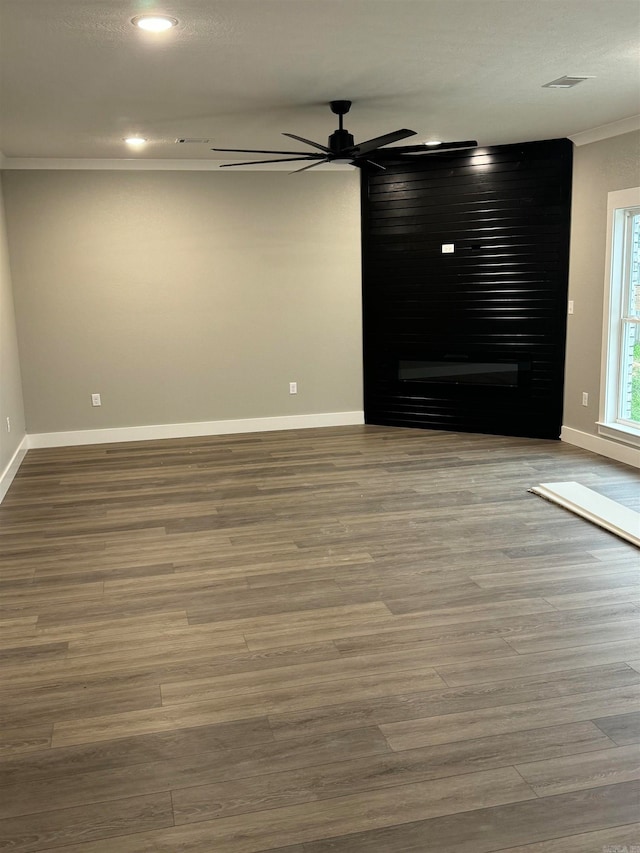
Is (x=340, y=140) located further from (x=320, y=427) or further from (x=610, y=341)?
(x=320, y=427)

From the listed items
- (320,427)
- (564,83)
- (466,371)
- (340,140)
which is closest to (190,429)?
(320,427)

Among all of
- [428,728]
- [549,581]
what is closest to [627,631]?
[549,581]

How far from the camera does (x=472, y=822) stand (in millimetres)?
2055

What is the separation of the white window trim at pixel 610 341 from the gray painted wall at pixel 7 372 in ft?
15.4

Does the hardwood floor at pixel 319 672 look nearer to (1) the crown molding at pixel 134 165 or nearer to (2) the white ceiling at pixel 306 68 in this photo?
(2) the white ceiling at pixel 306 68

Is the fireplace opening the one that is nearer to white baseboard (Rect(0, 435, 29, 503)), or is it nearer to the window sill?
the window sill

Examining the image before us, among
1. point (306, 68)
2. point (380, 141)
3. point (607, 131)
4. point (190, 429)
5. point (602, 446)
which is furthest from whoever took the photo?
point (190, 429)

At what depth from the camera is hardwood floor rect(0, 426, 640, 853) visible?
2092 millimetres

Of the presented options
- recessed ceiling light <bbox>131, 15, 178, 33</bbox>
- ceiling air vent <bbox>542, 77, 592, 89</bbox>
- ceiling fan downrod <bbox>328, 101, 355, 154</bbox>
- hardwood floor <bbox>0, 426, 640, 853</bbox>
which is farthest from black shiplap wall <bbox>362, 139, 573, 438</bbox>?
recessed ceiling light <bbox>131, 15, 178, 33</bbox>

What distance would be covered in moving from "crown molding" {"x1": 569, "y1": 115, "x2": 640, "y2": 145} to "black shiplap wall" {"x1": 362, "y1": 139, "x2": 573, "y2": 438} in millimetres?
150

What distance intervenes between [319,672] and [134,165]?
5.30 m

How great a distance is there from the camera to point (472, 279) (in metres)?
6.75

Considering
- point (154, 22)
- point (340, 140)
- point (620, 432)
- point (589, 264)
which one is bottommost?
point (620, 432)

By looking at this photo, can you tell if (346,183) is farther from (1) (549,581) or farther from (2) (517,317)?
(1) (549,581)
